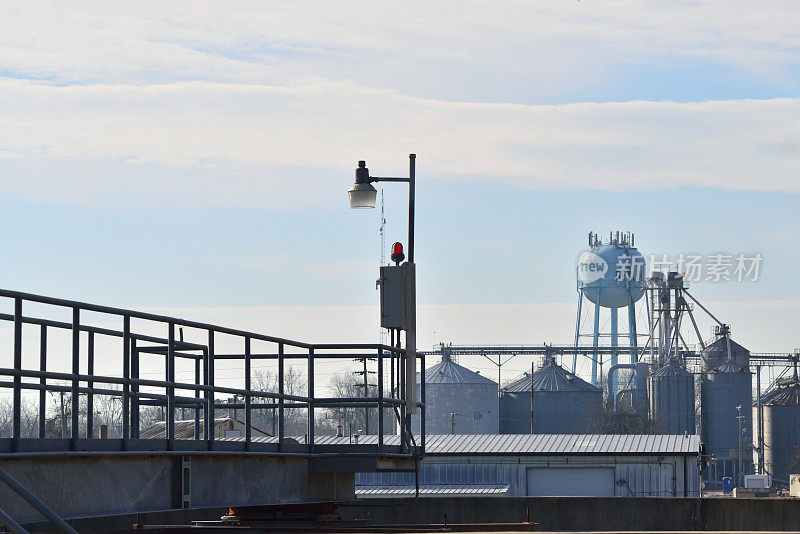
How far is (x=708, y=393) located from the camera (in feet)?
345

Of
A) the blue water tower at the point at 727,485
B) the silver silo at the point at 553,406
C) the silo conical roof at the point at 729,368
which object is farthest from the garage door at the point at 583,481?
the silver silo at the point at 553,406

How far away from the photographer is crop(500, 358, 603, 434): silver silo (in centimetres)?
11028

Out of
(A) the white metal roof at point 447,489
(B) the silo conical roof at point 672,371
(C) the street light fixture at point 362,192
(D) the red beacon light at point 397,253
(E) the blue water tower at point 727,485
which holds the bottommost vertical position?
(E) the blue water tower at point 727,485

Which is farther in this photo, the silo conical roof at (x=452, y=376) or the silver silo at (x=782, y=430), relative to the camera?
the silo conical roof at (x=452, y=376)

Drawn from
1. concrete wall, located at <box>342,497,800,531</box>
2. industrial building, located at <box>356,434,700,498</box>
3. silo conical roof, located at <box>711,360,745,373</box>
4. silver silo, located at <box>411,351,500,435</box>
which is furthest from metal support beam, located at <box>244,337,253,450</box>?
silver silo, located at <box>411,351,500,435</box>

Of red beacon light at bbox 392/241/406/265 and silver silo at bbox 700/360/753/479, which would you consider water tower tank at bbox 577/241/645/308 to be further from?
red beacon light at bbox 392/241/406/265

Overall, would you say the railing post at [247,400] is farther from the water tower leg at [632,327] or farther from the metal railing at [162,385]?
the water tower leg at [632,327]

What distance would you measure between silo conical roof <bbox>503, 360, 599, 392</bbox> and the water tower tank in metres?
19.8

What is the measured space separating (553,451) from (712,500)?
1915 centimetres

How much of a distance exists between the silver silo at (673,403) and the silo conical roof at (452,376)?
1551cm

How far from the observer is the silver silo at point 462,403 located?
110188 mm

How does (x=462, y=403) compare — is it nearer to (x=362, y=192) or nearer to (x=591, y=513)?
(x=591, y=513)

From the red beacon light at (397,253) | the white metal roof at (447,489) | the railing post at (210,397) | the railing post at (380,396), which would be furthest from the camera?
the white metal roof at (447,489)

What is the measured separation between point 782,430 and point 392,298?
325 ft
